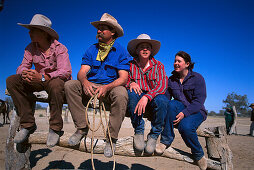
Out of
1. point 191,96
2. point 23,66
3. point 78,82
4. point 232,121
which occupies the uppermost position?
point 23,66

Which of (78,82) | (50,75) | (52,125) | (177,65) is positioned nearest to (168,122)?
(177,65)

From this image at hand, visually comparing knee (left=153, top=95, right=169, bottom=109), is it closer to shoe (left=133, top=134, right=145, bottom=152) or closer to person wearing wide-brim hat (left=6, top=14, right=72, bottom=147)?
shoe (left=133, top=134, right=145, bottom=152)

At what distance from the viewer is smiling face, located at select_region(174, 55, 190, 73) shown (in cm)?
319

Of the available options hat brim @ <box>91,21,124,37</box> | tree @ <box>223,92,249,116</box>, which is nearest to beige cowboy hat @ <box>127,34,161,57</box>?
hat brim @ <box>91,21,124,37</box>

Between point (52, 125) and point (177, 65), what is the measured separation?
2.41 meters

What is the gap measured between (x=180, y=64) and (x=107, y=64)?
1.40 m

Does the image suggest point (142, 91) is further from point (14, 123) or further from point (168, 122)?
point (14, 123)

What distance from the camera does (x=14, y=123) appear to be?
3.17 meters

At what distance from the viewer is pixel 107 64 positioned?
9.36 feet

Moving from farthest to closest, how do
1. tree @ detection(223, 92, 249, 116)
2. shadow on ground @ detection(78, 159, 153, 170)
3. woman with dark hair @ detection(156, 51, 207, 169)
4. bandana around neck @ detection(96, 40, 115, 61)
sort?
tree @ detection(223, 92, 249, 116) < shadow on ground @ detection(78, 159, 153, 170) < bandana around neck @ detection(96, 40, 115, 61) < woman with dark hair @ detection(156, 51, 207, 169)

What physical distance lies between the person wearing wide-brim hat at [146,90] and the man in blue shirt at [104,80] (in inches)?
8.3

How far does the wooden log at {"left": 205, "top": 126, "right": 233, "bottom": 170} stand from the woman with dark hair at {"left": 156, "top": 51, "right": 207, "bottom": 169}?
401 mm

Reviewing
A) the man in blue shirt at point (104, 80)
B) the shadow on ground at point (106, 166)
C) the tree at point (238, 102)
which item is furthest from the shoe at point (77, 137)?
the tree at point (238, 102)

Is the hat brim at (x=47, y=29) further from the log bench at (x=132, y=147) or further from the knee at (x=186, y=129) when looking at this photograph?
the knee at (x=186, y=129)
